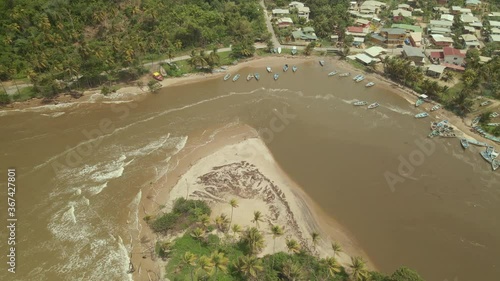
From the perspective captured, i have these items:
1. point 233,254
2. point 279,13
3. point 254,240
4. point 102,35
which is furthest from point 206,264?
point 279,13

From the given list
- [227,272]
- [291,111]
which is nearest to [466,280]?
[227,272]

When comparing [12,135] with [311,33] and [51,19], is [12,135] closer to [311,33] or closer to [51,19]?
[51,19]

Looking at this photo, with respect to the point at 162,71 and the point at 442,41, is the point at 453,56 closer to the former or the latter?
the point at 442,41

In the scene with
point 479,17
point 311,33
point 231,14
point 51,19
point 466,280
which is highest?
point 51,19

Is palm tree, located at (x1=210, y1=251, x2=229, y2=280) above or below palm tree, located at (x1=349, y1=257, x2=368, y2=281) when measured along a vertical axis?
above

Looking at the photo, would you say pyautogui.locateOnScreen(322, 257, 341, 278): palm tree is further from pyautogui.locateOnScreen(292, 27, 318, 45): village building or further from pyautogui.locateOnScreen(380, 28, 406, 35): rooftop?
pyautogui.locateOnScreen(380, 28, 406, 35): rooftop

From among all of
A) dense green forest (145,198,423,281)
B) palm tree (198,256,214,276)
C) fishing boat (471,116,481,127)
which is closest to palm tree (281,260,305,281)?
dense green forest (145,198,423,281)

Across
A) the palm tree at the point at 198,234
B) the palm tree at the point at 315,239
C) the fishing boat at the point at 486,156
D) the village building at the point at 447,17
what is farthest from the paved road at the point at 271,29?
the palm tree at the point at 198,234
